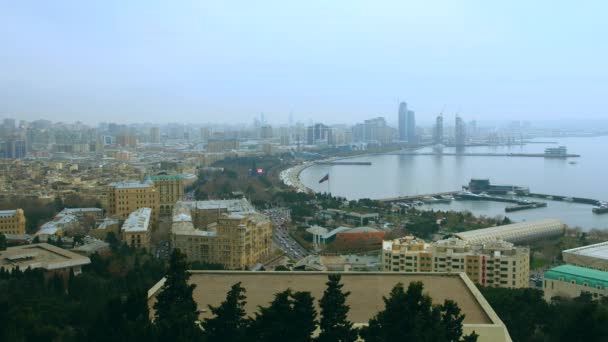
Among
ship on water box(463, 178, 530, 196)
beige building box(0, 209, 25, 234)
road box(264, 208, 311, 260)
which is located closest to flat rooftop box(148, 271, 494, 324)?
road box(264, 208, 311, 260)

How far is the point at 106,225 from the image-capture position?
650 centimetres

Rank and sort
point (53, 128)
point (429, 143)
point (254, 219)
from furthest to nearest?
1. point (429, 143)
2. point (53, 128)
3. point (254, 219)

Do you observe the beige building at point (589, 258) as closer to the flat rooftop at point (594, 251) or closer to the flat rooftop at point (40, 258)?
the flat rooftop at point (594, 251)

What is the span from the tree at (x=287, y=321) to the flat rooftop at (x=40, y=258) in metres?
2.96

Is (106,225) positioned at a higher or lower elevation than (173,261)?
lower

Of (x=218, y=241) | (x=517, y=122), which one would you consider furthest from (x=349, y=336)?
(x=517, y=122)

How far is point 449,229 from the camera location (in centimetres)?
721

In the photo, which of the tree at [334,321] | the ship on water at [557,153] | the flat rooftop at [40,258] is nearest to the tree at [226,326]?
the tree at [334,321]

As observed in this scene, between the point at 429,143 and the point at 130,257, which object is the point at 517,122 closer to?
the point at 429,143

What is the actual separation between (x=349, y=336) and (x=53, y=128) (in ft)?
75.5

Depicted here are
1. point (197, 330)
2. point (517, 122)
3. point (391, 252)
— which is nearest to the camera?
point (197, 330)

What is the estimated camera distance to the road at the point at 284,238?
5.88 metres

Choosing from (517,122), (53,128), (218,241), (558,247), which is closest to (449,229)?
(558,247)

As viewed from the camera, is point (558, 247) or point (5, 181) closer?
point (558, 247)
